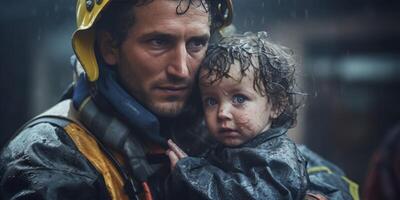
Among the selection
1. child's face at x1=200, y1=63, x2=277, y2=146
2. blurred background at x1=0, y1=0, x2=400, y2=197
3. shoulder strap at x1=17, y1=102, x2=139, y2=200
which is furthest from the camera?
blurred background at x1=0, y1=0, x2=400, y2=197

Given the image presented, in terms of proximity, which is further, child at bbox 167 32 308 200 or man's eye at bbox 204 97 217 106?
man's eye at bbox 204 97 217 106

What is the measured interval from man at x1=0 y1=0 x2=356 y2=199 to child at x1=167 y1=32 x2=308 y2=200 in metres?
0.15

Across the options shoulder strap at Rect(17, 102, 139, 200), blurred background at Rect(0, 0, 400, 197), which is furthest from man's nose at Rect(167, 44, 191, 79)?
blurred background at Rect(0, 0, 400, 197)

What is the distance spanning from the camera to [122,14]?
3.01 m

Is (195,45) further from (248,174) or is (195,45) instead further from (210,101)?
(248,174)

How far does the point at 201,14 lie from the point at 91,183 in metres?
1.11

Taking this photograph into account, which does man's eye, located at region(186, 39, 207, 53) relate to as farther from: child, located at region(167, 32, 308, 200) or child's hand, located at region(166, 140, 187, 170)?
child's hand, located at region(166, 140, 187, 170)

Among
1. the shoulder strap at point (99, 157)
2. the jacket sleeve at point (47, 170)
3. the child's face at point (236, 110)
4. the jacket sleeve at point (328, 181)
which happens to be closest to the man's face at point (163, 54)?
the child's face at point (236, 110)

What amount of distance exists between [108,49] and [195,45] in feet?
1.64

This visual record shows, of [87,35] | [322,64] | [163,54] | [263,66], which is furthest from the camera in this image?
[322,64]

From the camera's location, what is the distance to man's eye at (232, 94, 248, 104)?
2.74 meters

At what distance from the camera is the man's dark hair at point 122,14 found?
2.96 meters

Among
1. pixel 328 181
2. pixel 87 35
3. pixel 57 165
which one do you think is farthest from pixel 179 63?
pixel 328 181

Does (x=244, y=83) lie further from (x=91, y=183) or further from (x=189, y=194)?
(x=91, y=183)
